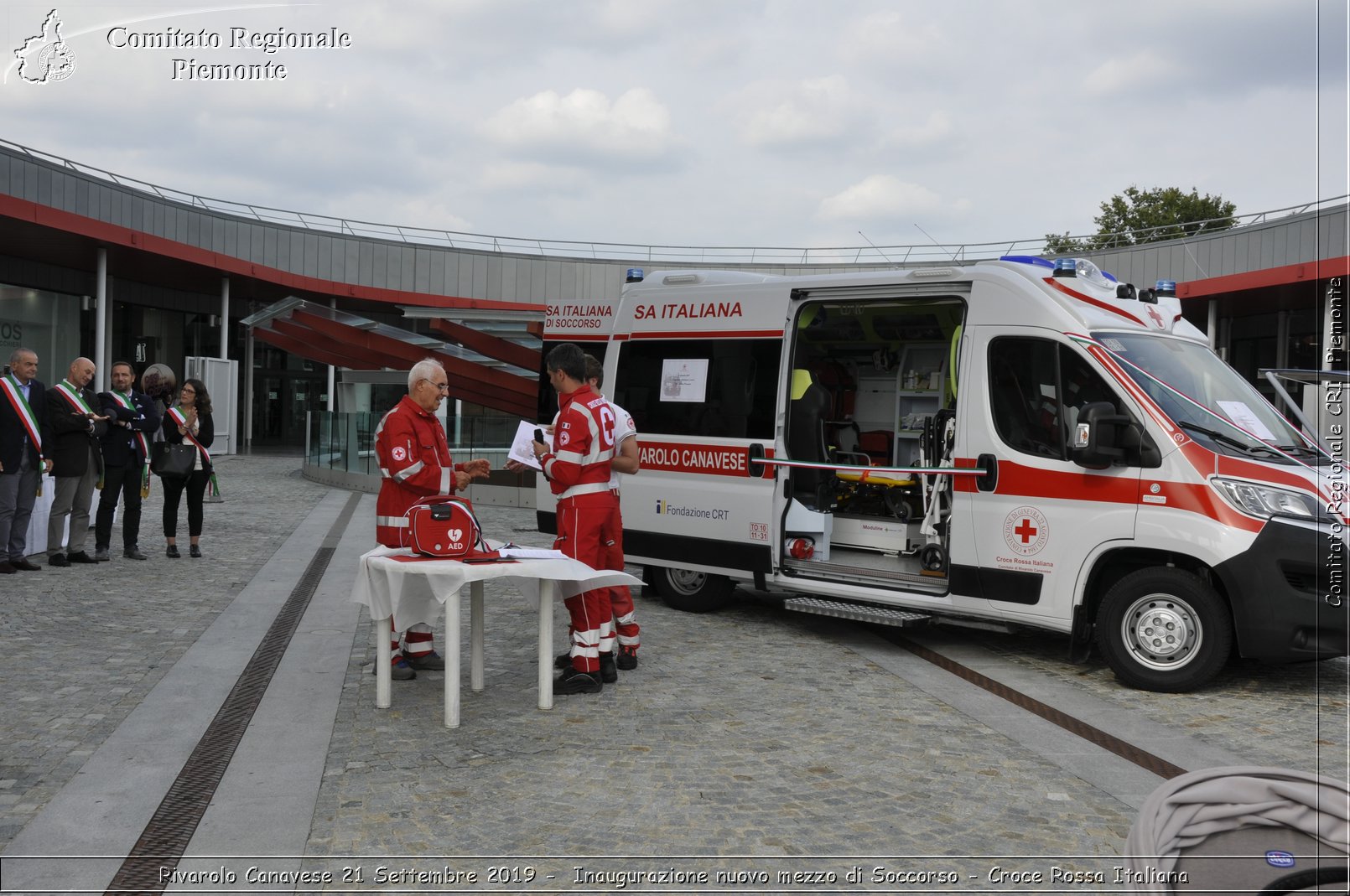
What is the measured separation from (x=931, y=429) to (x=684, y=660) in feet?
9.75

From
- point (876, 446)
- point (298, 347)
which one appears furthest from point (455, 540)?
point (298, 347)

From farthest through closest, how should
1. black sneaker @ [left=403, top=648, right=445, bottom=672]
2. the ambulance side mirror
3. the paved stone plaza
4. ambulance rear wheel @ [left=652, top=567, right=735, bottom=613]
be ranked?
ambulance rear wheel @ [left=652, top=567, right=735, bottom=613] → black sneaker @ [left=403, top=648, right=445, bottom=672] → the ambulance side mirror → the paved stone plaza

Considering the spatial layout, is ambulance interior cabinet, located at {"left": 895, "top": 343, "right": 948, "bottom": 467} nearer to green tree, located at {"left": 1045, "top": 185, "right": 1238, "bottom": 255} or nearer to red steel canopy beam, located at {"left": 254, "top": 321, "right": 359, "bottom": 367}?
red steel canopy beam, located at {"left": 254, "top": 321, "right": 359, "bottom": 367}

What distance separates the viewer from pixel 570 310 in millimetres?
10047

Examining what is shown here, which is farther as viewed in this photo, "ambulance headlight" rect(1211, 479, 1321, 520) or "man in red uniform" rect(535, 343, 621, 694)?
"man in red uniform" rect(535, 343, 621, 694)

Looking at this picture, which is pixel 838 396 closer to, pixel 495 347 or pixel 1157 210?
pixel 495 347

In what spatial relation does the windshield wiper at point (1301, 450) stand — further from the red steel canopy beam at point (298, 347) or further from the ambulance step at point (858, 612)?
the red steel canopy beam at point (298, 347)

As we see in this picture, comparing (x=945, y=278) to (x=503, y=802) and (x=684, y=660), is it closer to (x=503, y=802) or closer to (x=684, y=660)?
(x=684, y=660)

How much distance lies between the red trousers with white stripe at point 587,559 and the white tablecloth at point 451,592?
0.44ft

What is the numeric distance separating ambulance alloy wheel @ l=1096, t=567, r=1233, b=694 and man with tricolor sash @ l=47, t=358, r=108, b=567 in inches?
347

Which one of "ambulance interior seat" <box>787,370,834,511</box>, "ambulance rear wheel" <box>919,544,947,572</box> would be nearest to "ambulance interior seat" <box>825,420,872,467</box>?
"ambulance interior seat" <box>787,370,834,511</box>

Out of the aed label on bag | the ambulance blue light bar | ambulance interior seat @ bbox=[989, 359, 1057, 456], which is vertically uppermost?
the ambulance blue light bar

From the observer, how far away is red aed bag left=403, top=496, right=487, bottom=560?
5.55 m

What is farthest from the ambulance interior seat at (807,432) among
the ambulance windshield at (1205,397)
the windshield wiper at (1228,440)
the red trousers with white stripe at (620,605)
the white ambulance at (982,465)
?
the windshield wiper at (1228,440)
